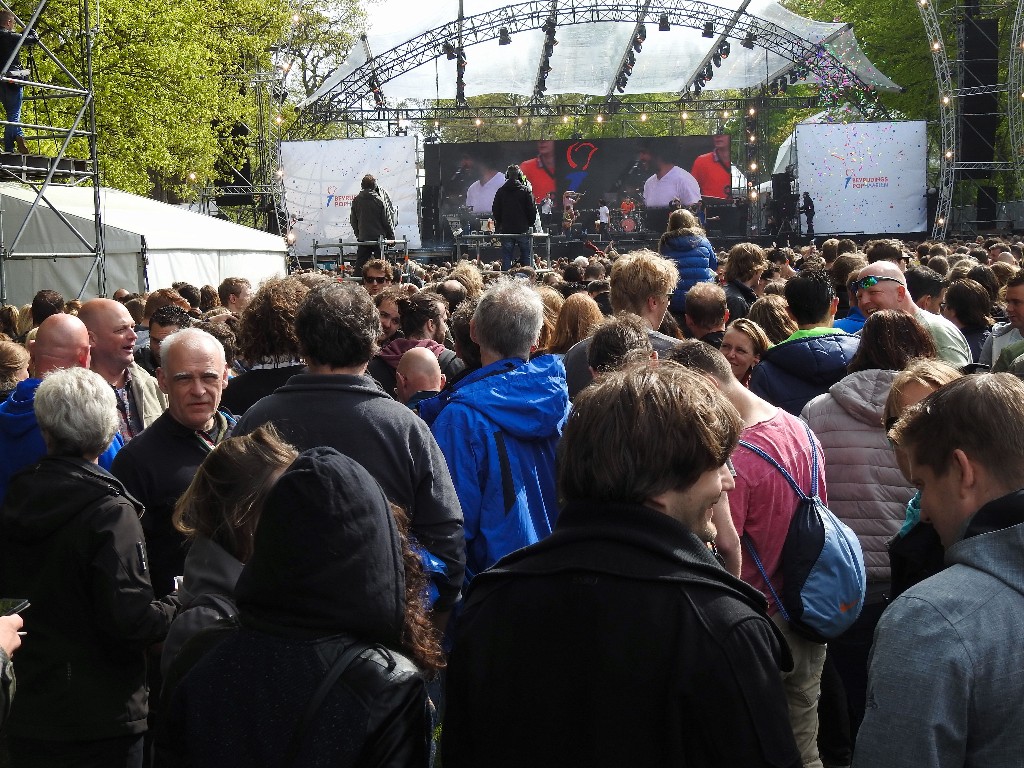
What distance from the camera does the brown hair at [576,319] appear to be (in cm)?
555

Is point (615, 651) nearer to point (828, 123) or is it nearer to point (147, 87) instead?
point (147, 87)

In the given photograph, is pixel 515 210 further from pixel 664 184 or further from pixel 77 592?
pixel 664 184

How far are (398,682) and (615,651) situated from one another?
420mm

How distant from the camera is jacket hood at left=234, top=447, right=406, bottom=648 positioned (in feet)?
6.19

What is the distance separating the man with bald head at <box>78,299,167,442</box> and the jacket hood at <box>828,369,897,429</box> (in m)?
3.03

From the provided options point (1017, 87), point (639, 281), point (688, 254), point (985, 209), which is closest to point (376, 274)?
point (688, 254)

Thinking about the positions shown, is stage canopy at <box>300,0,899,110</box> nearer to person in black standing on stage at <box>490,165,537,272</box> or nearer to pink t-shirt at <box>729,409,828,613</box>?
person in black standing on stage at <box>490,165,537,272</box>

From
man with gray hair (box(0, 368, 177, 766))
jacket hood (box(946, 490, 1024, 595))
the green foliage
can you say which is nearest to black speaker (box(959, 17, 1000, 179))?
the green foliage

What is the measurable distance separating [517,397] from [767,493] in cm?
100

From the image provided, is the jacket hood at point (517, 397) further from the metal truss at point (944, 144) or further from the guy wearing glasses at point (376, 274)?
the metal truss at point (944, 144)

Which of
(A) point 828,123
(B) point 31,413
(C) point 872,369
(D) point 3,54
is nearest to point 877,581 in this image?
(C) point 872,369

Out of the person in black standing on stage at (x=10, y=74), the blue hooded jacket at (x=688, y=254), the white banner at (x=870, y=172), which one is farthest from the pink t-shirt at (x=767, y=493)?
the white banner at (x=870, y=172)

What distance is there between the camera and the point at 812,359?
15.6ft

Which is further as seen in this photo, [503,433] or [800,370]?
[800,370]
